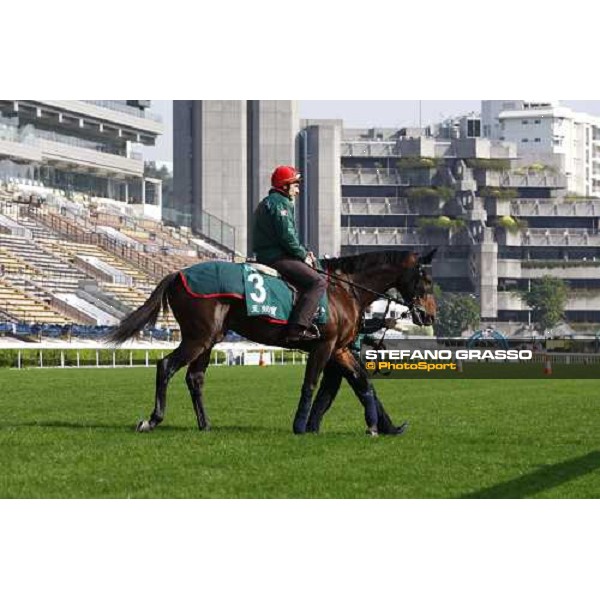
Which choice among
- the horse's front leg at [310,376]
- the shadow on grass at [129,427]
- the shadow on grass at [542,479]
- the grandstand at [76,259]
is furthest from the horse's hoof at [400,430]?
the grandstand at [76,259]

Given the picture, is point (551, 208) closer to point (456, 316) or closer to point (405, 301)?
point (456, 316)

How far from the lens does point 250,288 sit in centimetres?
1292

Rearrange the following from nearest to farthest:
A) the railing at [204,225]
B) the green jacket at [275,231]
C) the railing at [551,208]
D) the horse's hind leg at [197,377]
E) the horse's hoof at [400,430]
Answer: the green jacket at [275,231]
the horse's hind leg at [197,377]
the horse's hoof at [400,430]
the railing at [204,225]
the railing at [551,208]

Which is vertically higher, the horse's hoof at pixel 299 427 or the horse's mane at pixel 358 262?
the horse's mane at pixel 358 262

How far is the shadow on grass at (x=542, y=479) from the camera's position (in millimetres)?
9406

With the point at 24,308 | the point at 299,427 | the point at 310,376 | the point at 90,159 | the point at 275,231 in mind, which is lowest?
the point at 24,308

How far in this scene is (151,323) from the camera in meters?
13.5

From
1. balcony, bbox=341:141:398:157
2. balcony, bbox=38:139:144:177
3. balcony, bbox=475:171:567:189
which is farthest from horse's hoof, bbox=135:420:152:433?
balcony, bbox=475:171:567:189

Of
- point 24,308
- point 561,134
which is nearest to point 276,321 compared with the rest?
point 24,308

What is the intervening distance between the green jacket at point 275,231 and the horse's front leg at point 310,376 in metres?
0.87

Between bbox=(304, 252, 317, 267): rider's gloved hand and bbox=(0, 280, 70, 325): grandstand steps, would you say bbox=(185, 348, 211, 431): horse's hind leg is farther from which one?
bbox=(0, 280, 70, 325): grandstand steps

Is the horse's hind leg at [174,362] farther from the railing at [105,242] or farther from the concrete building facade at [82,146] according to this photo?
the concrete building facade at [82,146]

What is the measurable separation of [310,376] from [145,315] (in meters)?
1.71

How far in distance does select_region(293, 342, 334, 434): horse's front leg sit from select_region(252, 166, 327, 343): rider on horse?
15cm
